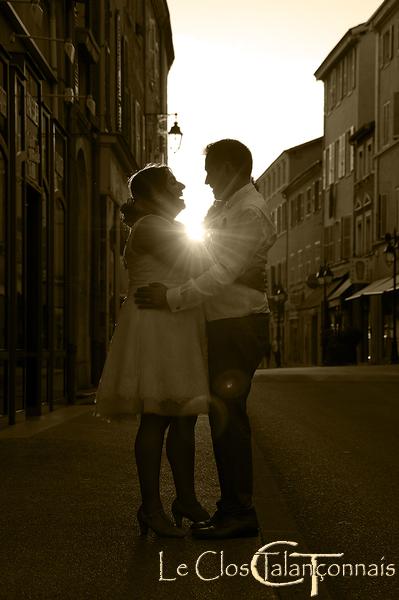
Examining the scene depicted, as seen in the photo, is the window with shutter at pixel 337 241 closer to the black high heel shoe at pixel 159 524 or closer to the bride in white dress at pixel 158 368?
the bride in white dress at pixel 158 368

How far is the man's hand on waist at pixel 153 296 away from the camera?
5.27 meters

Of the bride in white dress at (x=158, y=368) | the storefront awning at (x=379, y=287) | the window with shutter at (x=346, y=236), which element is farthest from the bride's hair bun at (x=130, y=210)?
the window with shutter at (x=346, y=236)

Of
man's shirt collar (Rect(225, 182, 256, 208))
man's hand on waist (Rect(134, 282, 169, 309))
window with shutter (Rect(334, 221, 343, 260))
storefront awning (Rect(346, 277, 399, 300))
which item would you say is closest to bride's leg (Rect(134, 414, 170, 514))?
man's hand on waist (Rect(134, 282, 169, 309))

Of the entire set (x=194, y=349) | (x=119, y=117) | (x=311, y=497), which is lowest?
(x=311, y=497)

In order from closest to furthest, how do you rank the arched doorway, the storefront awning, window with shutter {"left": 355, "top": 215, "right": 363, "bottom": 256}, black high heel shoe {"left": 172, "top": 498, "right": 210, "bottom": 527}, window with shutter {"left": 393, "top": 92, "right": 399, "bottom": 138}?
black high heel shoe {"left": 172, "top": 498, "right": 210, "bottom": 527}, the arched doorway, the storefront awning, window with shutter {"left": 393, "top": 92, "right": 399, "bottom": 138}, window with shutter {"left": 355, "top": 215, "right": 363, "bottom": 256}

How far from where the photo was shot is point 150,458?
532 cm

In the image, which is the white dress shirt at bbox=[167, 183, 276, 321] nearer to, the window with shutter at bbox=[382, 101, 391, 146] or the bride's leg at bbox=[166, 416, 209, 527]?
the bride's leg at bbox=[166, 416, 209, 527]

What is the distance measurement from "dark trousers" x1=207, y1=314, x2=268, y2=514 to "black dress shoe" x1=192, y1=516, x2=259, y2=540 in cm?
5

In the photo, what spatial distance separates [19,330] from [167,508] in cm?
663

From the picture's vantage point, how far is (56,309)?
15375mm

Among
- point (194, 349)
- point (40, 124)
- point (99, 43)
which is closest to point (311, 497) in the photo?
point (194, 349)

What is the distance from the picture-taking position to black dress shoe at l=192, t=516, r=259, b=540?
17.1 feet

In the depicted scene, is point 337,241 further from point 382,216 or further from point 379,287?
point 379,287

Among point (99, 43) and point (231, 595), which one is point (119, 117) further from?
point (231, 595)
